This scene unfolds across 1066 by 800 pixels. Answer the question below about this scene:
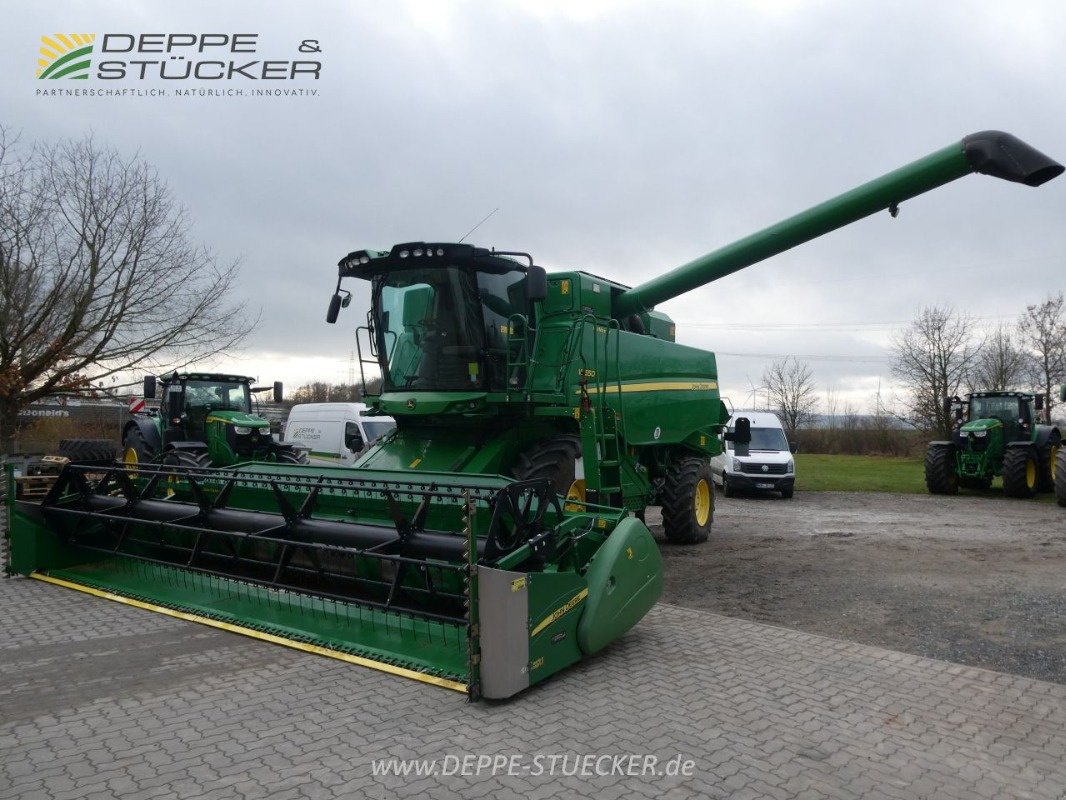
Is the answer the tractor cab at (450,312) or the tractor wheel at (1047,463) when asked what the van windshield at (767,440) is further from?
the tractor cab at (450,312)

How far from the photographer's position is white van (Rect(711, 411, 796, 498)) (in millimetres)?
16375

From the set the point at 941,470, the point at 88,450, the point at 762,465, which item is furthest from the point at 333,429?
the point at 941,470

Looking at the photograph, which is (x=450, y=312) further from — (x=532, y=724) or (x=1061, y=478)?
(x=1061, y=478)

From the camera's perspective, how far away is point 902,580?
24.4 feet

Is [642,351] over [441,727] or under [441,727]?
over

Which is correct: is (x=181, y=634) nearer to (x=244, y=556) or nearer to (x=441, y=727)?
(x=244, y=556)

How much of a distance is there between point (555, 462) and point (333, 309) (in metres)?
2.60

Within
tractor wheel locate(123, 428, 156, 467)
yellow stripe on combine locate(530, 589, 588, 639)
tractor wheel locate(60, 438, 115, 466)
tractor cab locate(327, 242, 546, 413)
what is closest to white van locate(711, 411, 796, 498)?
tractor cab locate(327, 242, 546, 413)

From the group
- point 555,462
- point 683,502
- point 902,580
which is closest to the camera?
point 555,462

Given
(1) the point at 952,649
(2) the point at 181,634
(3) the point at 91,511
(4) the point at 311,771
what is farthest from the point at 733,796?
(3) the point at 91,511

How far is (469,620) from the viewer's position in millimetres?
3848

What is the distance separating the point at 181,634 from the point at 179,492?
1.91 metres

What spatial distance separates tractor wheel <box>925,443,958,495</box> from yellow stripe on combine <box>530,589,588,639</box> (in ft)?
51.1

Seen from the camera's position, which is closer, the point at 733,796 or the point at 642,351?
the point at 733,796
